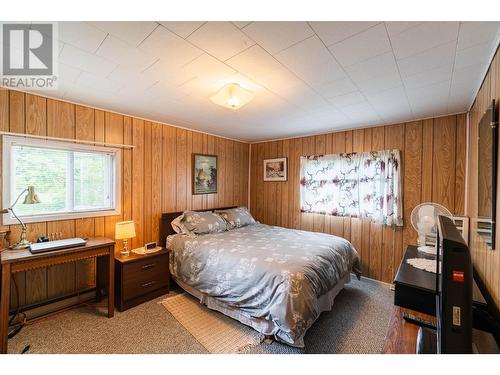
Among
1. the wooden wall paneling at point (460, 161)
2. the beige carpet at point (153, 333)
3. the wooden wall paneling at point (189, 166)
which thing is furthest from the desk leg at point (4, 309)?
the wooden wall paneling at point (460, 161)

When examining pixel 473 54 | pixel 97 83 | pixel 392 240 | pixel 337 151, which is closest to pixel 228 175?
pixel 337 151

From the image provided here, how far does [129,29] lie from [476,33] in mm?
1917

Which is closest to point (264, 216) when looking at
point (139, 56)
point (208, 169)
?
point (208, 169)

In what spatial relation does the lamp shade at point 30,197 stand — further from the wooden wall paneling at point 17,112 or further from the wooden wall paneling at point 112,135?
the wooden wall paneling at point 112,135

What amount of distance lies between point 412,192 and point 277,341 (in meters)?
2.46

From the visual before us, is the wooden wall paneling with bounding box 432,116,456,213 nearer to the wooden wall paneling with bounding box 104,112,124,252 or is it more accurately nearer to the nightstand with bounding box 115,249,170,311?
the nightstand with bounding box 115,249,170,311

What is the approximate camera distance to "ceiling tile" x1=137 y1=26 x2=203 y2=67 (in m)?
1.29

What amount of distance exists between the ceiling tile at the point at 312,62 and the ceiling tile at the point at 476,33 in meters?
0.65

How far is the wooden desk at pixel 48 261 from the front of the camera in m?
1.69

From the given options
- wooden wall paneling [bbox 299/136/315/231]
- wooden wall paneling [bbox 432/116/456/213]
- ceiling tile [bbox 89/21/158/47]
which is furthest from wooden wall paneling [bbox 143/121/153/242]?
wooden wall paneling [bbox 432/116/456/213]

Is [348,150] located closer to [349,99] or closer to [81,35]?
[349,99]

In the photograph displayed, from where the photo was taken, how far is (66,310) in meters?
2.33
